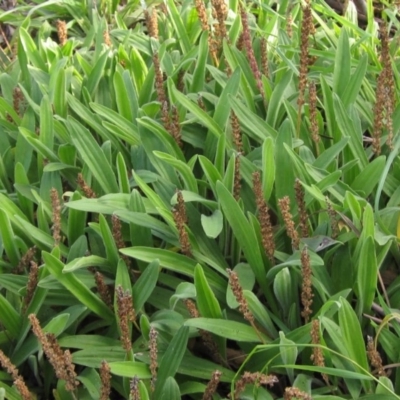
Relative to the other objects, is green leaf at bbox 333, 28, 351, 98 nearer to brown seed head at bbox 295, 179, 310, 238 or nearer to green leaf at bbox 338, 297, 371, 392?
brown seed head at bbox 295, 179, 310, 238

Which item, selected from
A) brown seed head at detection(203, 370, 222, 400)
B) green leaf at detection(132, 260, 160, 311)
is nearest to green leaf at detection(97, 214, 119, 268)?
green leaf at detection(132, 260, 160, 311)

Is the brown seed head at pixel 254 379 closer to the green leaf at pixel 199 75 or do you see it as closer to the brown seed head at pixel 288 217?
the brown seed head at pixel 288 217

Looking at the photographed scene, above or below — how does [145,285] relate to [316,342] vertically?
below

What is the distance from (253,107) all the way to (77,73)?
77cm

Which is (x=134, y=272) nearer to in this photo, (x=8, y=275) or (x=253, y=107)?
(x=8, y=275)

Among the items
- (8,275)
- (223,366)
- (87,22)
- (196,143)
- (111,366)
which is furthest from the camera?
(87,22)

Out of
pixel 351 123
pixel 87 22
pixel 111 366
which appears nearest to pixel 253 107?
pixel 351 123

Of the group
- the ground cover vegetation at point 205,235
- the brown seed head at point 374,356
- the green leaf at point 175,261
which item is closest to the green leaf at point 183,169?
the ground cover vegetation at point 205,235

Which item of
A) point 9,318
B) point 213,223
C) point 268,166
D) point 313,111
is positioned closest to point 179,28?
point 313,111

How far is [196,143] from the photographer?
2.10m

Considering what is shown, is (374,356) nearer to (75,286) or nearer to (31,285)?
(75,286)

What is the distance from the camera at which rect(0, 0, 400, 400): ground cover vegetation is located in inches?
58.0

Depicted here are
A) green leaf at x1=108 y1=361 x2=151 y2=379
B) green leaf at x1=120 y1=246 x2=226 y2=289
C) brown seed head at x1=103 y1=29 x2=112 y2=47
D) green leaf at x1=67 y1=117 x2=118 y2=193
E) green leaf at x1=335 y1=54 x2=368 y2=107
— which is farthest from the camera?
brown seed head at x1=103 y1=29 x2=112 y2=47

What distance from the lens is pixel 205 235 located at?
1.78 metres
